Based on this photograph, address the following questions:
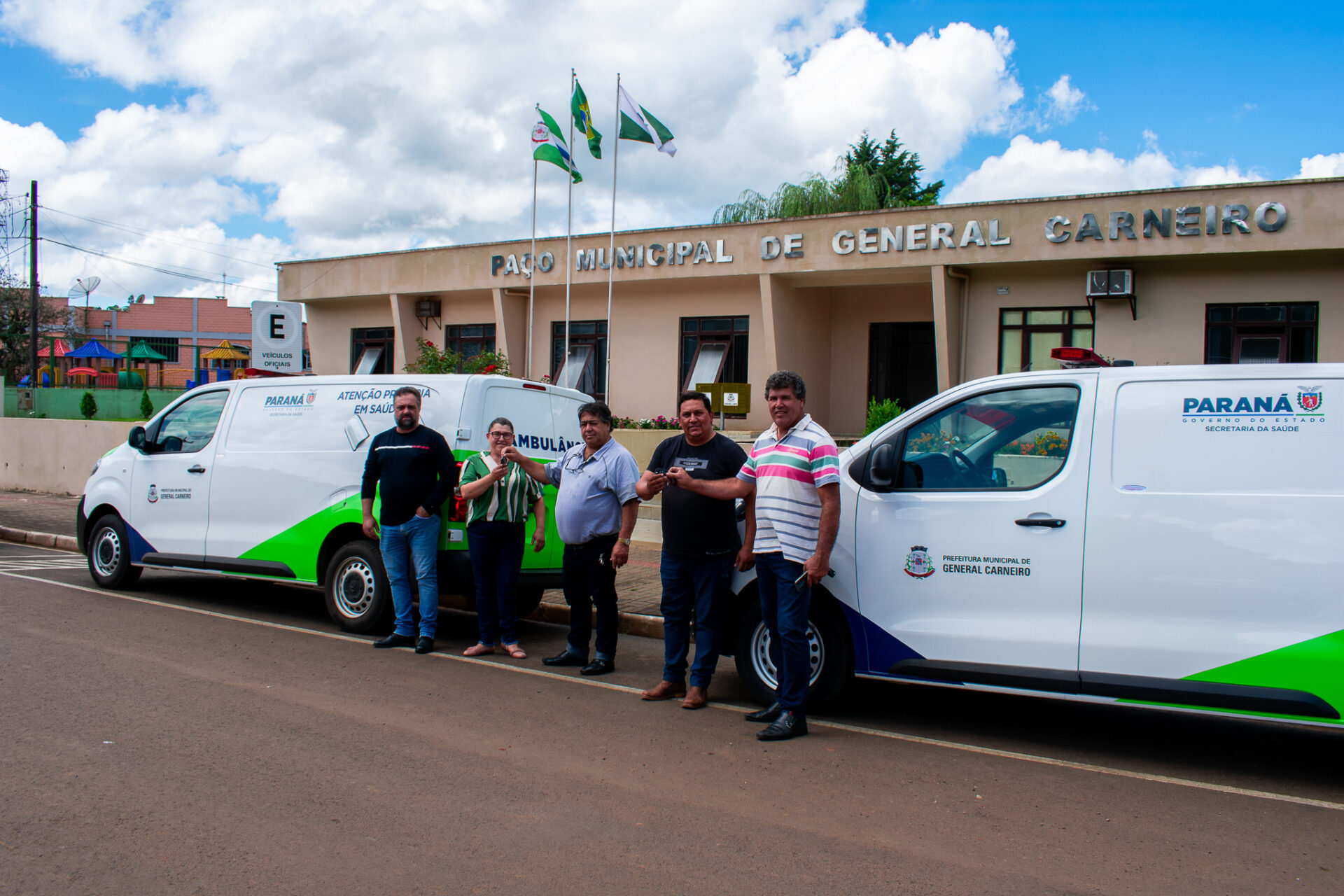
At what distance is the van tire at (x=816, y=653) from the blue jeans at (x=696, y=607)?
0.56 feet

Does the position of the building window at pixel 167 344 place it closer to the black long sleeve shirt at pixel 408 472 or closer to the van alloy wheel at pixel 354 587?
the van alloy wheel at pixel 354 587

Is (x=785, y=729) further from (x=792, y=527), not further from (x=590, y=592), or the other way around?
(x=590, y=592)

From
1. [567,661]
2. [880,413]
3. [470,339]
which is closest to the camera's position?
[567,661]

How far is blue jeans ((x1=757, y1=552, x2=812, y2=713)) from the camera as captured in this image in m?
5.11

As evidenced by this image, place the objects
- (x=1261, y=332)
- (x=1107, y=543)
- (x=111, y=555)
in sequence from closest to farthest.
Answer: (x=1107, y=543)
(x=111, y=555)
(x=1261, y=332)

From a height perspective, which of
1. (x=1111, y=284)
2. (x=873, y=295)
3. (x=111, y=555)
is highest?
(x=873, y=295)

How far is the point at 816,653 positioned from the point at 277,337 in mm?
11890

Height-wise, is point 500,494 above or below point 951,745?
above

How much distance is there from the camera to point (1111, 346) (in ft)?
53.9

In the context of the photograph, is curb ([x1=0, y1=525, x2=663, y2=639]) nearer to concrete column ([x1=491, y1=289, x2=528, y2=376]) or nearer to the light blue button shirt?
the light blue button shirt

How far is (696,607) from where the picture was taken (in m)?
5.71

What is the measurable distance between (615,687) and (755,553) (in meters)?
1.59

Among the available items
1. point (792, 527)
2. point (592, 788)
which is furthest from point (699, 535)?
point (592, 788)

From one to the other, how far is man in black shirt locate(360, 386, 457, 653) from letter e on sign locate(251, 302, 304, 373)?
26.7 feet
